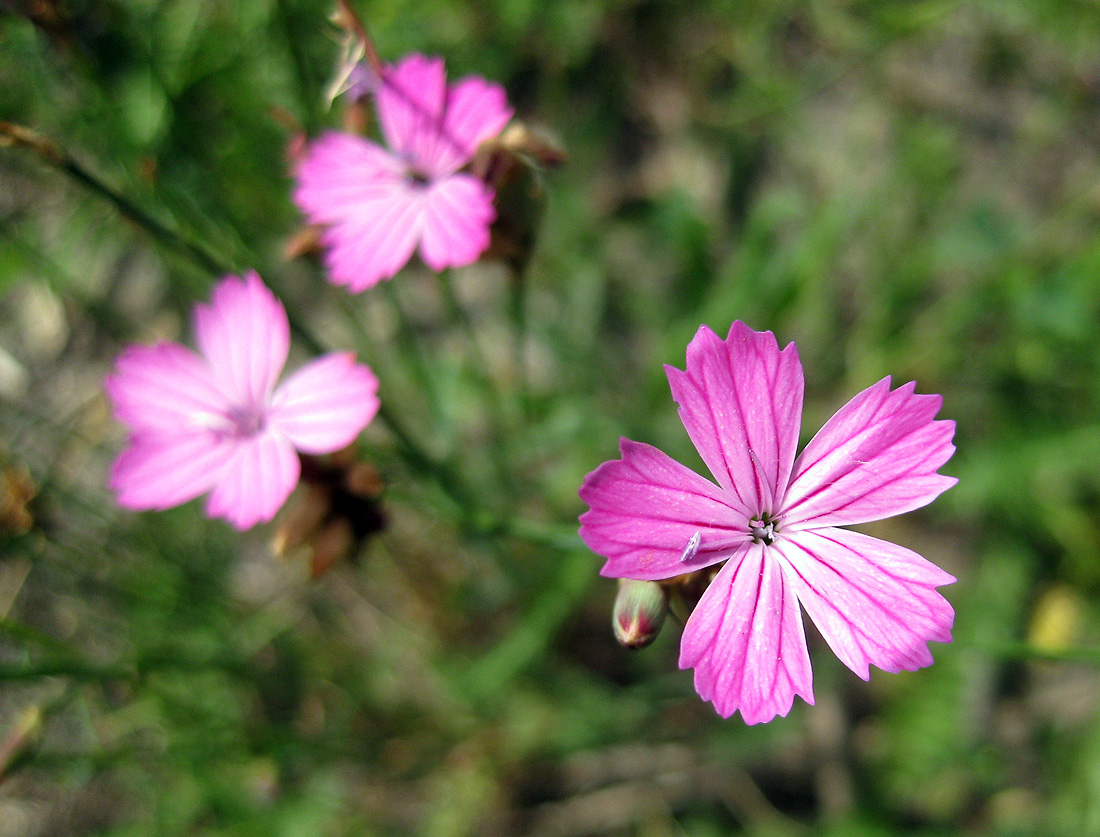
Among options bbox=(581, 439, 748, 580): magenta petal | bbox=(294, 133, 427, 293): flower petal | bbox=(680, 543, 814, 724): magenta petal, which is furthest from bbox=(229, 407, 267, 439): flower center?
bbox=(680, 543, 814, 724): magenta petal

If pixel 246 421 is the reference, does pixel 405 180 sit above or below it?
above

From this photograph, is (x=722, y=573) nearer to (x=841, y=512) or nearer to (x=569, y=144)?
→ (x=841, y=512)

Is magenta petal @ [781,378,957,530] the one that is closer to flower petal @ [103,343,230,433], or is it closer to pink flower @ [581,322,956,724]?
pink flower @ [581,322,956,724]

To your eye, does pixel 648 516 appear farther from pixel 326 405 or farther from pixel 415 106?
pixel 415 106

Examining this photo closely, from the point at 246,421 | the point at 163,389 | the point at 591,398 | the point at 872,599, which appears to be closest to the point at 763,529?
the point at 872,599

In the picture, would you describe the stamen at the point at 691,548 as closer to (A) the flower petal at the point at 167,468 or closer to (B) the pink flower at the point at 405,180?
(B) the pink flower at the point at 405,180

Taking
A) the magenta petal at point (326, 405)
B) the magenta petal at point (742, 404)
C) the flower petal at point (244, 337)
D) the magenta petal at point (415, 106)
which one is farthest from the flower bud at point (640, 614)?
the magenta petal at point (415, 106)

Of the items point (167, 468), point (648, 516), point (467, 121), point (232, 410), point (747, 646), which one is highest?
point (467, 121)

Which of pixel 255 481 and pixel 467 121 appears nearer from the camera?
pixel 255 481
